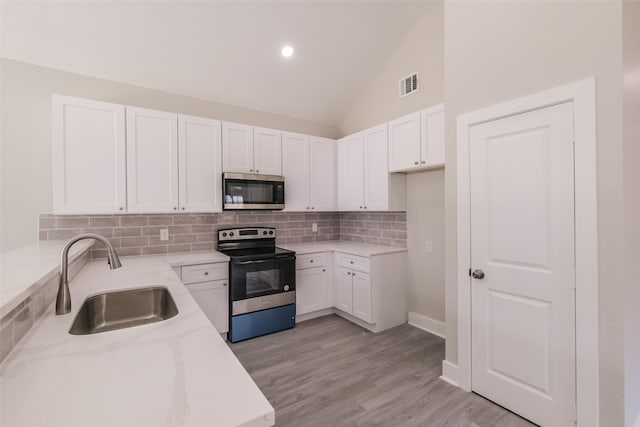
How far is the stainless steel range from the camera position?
9.76 feet

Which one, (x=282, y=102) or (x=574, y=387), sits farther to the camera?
(x=282, y=102)

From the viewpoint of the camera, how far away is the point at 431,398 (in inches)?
84.0

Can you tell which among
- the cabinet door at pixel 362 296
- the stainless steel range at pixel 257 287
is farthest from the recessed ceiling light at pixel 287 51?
the cabinet door at pixel 362 296

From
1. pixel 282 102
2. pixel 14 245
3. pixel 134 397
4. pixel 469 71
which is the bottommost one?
pixel 134 397

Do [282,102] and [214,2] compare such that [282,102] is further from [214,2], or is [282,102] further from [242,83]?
[214,2]

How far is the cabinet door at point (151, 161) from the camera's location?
8.98 ft

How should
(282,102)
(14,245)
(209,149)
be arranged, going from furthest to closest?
(282,102) → (209,149) → (14,245)

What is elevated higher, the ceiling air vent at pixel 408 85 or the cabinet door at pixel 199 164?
the ceiling air vent at pixel 408 85

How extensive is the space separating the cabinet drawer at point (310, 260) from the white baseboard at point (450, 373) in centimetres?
173

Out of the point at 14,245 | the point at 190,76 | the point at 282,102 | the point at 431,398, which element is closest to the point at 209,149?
the point at 190,76

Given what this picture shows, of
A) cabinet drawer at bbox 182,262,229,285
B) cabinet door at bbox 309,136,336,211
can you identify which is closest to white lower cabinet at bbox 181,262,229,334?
cabinet drawer at bbox 182,262,229,285

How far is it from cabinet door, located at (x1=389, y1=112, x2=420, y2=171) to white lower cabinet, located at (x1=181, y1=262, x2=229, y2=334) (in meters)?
2.15

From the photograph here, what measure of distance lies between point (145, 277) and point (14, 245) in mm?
1590

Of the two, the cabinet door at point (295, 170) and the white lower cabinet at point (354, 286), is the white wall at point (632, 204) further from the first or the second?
the cabinet door at point (295, 170)
